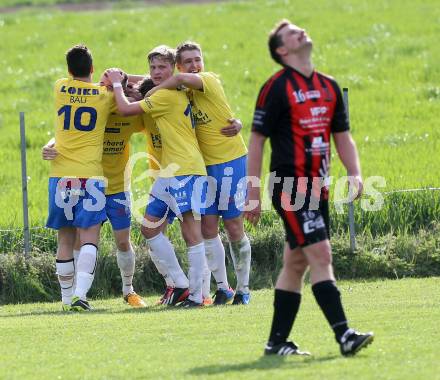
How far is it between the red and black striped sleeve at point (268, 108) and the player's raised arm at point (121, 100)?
2.87 meters

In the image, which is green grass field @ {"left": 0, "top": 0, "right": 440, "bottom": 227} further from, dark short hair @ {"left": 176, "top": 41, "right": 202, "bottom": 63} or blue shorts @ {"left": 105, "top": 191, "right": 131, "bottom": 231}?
dark short hair @ {"left": 176, "top": 41, "right": 202, "bottom": 63}

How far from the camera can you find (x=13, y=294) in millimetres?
11484

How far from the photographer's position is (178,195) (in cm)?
980

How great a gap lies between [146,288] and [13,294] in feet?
4.40

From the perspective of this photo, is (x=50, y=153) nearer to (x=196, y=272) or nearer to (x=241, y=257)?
(x=196, y=272)

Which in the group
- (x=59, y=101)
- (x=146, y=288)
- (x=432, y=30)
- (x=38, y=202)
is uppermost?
(x=432, y=30)

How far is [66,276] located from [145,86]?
6.03 ft

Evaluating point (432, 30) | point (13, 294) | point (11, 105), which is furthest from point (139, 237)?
point (432, 30)

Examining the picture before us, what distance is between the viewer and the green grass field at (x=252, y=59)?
1588 cm

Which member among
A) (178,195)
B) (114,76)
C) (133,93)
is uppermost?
(114,76)

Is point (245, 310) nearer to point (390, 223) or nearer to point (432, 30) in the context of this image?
point (390, 223)

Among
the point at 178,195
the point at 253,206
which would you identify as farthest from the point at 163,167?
the point at 253,206

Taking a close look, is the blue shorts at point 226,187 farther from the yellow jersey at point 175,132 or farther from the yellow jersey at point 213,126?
the yellow jersey at point 175,132

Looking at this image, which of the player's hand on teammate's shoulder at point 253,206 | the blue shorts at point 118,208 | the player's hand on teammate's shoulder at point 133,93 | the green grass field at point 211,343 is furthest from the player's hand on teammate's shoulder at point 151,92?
the player's hand on teammate's shoulder at point 253,206
